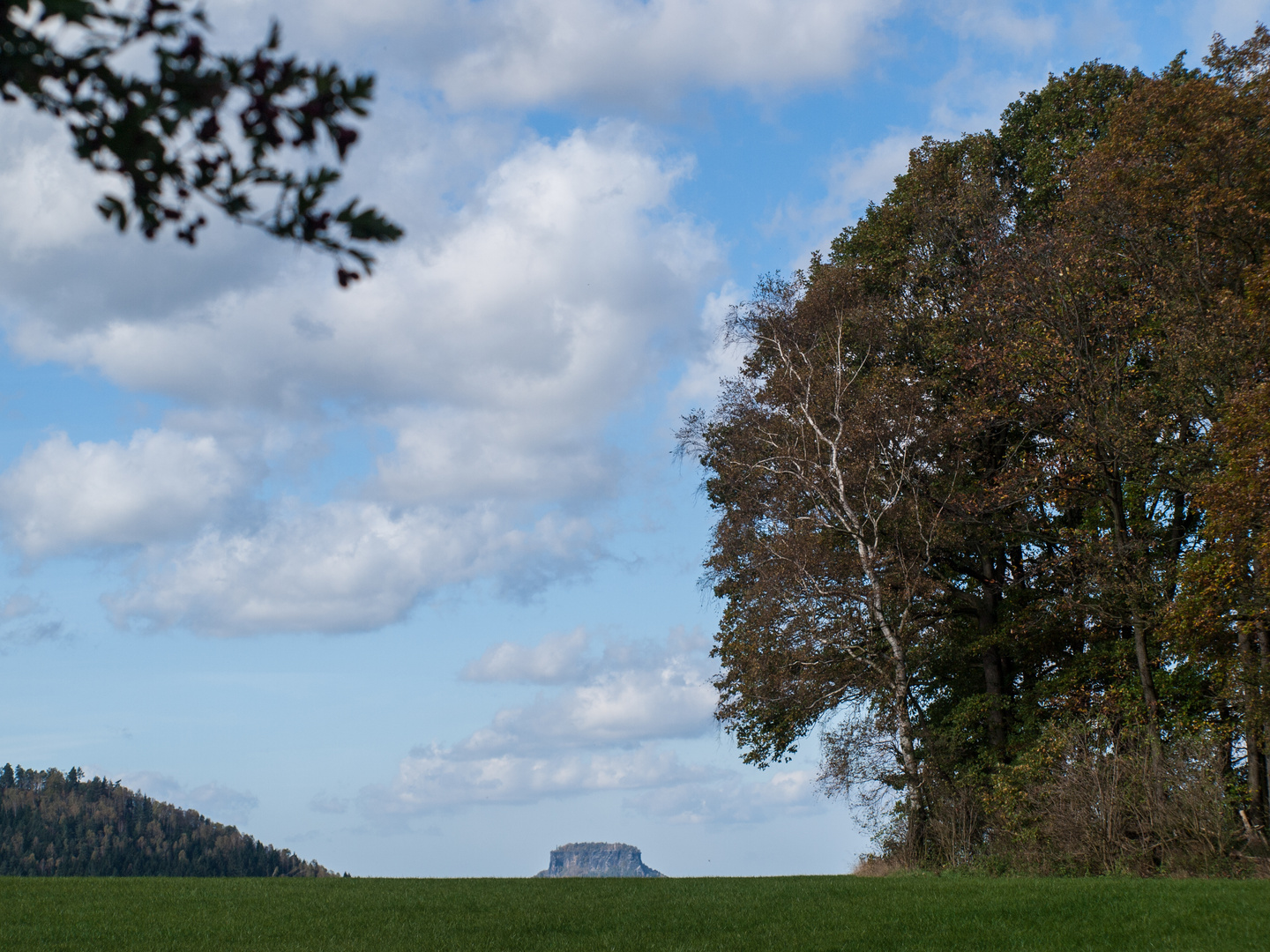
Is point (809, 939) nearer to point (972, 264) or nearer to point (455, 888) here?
point (455, 888)

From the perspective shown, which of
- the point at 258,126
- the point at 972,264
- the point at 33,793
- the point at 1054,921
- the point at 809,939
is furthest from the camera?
the point at 33,793

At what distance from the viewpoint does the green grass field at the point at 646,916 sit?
12445mm

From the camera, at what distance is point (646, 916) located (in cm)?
1512

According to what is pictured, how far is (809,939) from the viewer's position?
493 inches

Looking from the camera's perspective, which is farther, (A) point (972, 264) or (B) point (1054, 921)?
(A) point (972, 264)

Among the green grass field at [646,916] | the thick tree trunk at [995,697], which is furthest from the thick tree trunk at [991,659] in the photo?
the green grass field at [646,916]

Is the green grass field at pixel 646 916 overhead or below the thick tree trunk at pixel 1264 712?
below

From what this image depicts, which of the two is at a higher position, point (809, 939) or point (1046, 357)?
point (1046, 357)

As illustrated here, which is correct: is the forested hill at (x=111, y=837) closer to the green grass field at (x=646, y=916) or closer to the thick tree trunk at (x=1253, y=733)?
the green grass field at (x=646, y=916)

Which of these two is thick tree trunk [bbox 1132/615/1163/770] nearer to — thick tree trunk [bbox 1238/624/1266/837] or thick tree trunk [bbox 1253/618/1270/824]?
thick tree trunk [bbox 1238/624/1266/837]

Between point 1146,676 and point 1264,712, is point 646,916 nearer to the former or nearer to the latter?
point 1264,712

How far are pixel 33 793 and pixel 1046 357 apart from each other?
79570mm

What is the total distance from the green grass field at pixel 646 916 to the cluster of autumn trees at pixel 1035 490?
5.11 metres

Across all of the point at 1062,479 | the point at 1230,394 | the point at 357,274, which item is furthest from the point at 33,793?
the point at 357,274
